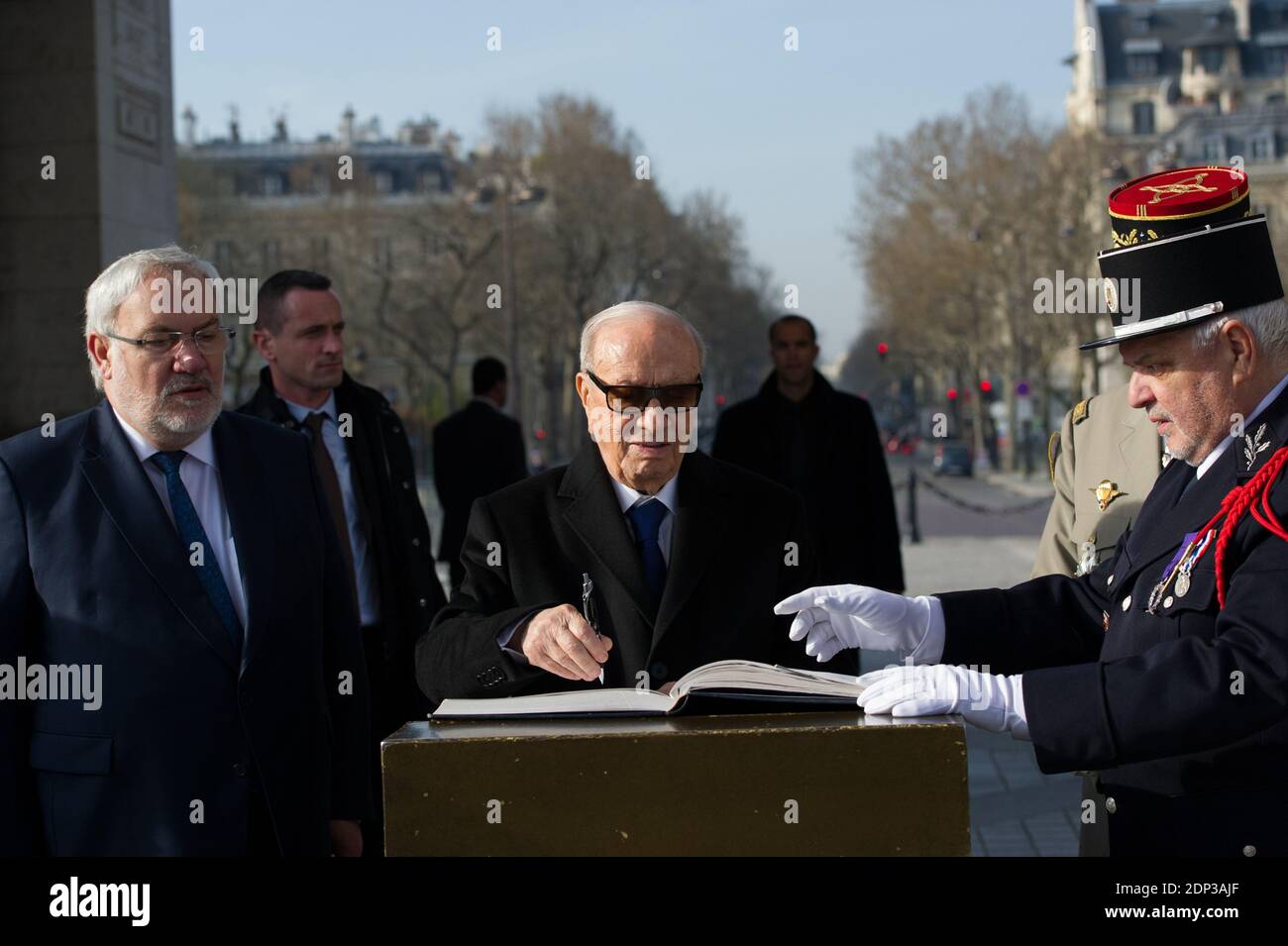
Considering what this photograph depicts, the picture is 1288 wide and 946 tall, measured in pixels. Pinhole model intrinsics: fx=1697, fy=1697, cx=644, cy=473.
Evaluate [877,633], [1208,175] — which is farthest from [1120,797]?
[1208,175]

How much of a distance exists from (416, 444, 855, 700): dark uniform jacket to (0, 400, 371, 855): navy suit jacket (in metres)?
0.36

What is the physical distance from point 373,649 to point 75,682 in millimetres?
2331

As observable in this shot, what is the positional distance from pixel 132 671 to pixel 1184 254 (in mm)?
2125

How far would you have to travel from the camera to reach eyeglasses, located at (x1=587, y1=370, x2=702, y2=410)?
329 centimetres

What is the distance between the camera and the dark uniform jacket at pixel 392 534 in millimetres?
5727

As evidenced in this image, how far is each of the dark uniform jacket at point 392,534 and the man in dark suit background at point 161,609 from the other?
192 cm

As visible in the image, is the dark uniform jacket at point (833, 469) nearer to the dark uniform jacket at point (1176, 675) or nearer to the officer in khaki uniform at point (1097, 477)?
the officer in khaki uniform at point (1097, 477)

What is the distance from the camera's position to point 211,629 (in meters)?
3.42

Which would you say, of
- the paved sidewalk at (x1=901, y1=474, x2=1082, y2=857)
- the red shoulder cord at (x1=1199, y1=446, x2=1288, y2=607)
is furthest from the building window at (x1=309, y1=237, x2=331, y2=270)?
the red shoulder cord at (x1=1199, y1=446, x2=1288, y2=607)

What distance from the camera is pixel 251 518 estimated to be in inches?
142

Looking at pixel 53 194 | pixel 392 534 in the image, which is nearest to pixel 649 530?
pixel 392 534

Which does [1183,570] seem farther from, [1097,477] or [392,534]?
[392,534]

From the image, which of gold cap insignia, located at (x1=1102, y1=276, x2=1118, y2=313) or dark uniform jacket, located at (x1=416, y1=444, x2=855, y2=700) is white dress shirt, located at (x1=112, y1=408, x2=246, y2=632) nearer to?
dark uniform jacket, located at (x1=416, y1=444, x2=855, y2=700)

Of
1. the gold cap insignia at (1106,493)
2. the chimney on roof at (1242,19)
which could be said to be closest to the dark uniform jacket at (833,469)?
the gold cap insignia at (1106,493)
